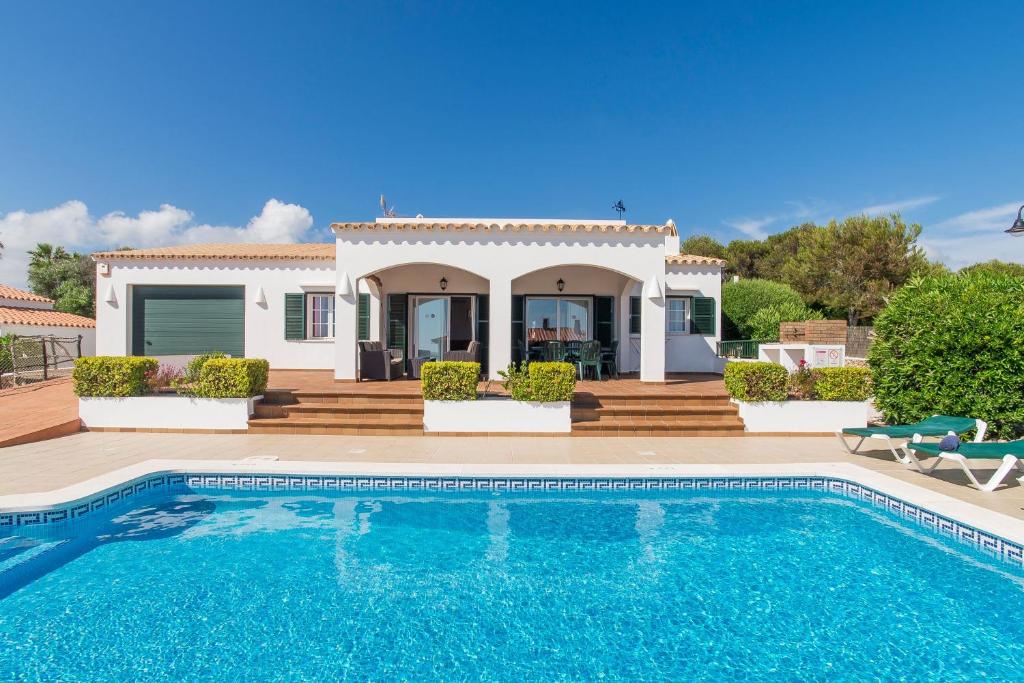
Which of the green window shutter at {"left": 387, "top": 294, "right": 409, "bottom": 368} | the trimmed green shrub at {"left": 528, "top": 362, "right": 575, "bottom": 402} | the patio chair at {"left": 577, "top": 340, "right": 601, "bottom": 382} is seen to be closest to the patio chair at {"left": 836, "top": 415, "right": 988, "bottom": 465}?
the trimmed green shrub at {"left": 528, "top": 362, "right": 575, "bottom": 402}

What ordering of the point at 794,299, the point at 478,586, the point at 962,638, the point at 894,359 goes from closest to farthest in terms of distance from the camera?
1. the point at 962,638
2. the point at 478,586
3. the point at 894,359
4. the point at 794,299

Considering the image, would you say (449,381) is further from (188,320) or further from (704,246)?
(704,246)

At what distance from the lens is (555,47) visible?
16797 millimetres

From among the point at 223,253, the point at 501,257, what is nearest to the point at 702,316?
the point at 501,257

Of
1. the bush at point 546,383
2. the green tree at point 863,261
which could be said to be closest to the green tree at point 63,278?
the bush at point 546,383

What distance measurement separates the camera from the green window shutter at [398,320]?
47.3 feet

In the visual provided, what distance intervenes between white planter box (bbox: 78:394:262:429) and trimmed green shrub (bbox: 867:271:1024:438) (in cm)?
1212

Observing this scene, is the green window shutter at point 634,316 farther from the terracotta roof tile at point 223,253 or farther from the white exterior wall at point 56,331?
the white exterior wall at point 56,331

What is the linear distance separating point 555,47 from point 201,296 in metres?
13.7

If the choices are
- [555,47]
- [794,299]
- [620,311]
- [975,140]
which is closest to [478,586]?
[620,311]

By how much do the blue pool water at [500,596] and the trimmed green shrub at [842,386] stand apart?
3941 millimetres

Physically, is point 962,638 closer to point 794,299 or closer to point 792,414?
point 792,414

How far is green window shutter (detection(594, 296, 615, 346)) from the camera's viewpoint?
47.5ft

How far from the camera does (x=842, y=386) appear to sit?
955cm
